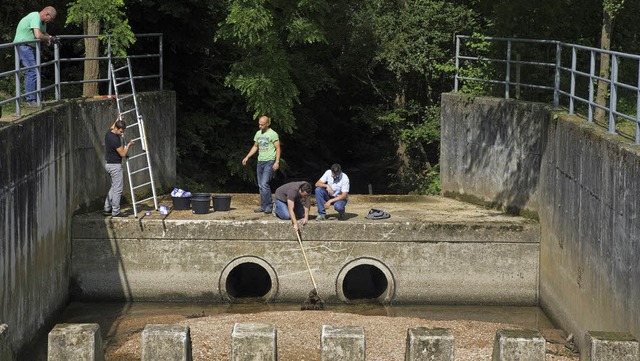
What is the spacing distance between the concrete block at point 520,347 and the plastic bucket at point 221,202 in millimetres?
12219

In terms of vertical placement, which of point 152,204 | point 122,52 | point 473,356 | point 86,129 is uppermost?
point 122,52

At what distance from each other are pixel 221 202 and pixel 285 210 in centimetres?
141

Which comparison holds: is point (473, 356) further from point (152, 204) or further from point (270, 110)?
point (270, 110)

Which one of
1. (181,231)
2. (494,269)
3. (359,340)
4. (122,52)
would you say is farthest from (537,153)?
(359,340)

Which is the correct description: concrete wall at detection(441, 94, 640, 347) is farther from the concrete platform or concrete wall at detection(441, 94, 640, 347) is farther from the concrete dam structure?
the concrete platform

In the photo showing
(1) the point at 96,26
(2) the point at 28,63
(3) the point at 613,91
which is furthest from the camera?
(1) the point at 96,26

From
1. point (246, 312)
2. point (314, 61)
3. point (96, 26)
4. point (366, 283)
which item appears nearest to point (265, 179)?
point (246, 312)

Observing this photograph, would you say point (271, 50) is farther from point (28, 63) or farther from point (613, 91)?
point (613, 91)

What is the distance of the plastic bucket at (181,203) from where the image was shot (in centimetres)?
2078

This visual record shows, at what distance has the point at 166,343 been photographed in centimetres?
870

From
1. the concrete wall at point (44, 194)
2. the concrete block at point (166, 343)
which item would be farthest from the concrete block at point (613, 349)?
the concrete wall at point (44, 194)

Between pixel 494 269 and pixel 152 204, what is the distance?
6452 mm

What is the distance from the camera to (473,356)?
16.0 metres

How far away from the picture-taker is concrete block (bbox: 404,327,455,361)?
8.73 metres
